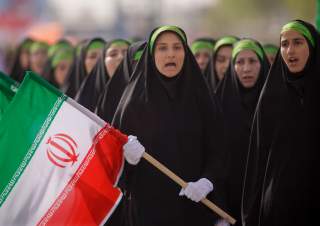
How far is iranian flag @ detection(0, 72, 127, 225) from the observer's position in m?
6.04

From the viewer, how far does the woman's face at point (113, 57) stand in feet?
27.6

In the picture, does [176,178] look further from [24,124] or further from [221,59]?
[221,59]

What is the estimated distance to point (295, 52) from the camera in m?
6.27

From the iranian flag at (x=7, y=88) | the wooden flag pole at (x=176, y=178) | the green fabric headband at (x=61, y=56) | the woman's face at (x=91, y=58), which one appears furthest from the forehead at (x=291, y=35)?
the green fabric headband at (x=61, y=56)

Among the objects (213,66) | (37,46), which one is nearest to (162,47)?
(213,66)

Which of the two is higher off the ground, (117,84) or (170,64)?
(170,64)

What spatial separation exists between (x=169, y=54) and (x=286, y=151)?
1.05m

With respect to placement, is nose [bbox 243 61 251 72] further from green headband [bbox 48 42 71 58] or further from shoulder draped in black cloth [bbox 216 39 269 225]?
green headband [bbox 48 42 71 58]

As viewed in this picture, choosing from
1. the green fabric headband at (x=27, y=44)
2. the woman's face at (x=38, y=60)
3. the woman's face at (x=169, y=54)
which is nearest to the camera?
the woman's face at (x=169, y=54)

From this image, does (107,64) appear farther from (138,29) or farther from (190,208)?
(138,29)

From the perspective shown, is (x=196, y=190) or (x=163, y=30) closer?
(x=196, y=190)

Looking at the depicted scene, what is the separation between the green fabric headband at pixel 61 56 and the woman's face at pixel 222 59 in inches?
94.5

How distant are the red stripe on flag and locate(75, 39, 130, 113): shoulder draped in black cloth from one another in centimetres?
228

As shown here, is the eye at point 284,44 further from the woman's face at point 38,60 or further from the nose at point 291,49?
the woman's face at point 38,60
